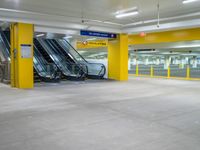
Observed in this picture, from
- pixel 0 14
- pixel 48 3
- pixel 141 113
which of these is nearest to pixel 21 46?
pixel 0 14

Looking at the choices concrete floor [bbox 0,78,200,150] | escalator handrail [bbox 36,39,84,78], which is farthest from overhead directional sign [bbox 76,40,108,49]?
concrete floor [bbox 0,78,200,150]

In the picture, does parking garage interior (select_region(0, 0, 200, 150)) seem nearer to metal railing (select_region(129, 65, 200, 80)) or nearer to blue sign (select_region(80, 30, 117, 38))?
blue sign (select_region(80, 30, 117, 38))

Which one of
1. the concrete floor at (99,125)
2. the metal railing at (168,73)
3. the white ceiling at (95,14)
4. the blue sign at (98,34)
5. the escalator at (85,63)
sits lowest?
the concrete floor at (99,125)

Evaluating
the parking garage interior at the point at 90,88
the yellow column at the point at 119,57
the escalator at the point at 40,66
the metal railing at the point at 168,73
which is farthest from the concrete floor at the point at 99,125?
the metal railing at the point at 168,73

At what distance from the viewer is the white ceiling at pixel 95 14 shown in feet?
26.8

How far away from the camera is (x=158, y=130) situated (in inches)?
152

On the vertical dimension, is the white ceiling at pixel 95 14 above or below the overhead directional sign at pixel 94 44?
above

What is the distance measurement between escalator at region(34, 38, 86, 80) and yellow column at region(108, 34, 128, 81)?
2.01 meters

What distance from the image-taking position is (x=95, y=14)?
10078 millimetres

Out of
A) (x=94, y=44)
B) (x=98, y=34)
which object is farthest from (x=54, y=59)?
(x=94, y=44)

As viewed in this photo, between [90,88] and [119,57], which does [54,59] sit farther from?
[90,88]

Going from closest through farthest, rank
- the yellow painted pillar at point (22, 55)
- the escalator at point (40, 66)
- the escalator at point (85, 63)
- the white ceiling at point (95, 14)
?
the white ceiling at point (95, 14), the yellow painted pillar at point (22, 55), the escalator at point (40, 66), the escalator at point (85, 63)

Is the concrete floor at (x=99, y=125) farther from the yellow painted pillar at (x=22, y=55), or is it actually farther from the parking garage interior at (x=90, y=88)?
the yellow painted pillar at (x=22, y=55)

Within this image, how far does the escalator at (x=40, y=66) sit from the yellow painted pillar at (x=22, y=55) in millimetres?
2067
